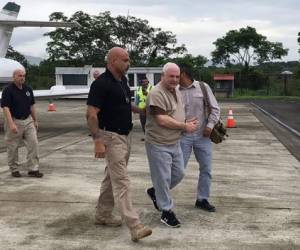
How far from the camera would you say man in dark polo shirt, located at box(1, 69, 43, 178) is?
912 cm

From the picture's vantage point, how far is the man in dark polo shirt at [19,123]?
912cm

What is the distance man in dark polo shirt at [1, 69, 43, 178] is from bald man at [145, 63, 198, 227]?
3677 mm

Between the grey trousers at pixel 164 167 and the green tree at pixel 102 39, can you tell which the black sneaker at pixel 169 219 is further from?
the green tree at pixel 102 39

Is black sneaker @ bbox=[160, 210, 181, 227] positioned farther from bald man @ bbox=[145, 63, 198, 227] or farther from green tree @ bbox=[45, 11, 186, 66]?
green tree @ bbox=[45, 11, 186, 66]

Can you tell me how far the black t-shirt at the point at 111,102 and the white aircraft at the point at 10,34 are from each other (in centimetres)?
1398

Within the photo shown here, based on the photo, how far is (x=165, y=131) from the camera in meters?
5.96

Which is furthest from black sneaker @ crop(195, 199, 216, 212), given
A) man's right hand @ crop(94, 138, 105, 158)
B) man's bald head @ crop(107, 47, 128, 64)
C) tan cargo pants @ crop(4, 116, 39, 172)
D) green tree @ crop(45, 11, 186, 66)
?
green tree @ crop(45, 11, 186, 66)

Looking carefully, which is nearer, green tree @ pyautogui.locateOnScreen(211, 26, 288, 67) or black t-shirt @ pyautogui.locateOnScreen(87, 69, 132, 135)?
black t-shirt @ pyautogui.locateOnScreen(87, 69, 132, 135)

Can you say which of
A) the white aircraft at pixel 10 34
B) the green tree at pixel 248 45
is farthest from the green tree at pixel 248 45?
the white aircraft at pixel 10 34

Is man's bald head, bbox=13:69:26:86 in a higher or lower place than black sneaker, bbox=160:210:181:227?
higher

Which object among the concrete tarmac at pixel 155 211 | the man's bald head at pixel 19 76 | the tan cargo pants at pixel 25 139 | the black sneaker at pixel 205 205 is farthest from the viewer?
the tan cargo pants at pixel 25 139

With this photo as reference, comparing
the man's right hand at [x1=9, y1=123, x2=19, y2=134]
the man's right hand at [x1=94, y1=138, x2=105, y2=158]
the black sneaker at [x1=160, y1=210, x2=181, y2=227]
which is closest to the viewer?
the man's right hand at [x1=94, y1=138, x2=105, y2=158]

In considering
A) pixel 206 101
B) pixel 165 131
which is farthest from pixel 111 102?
pixel 206 101

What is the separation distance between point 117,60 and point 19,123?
4.00 meters
